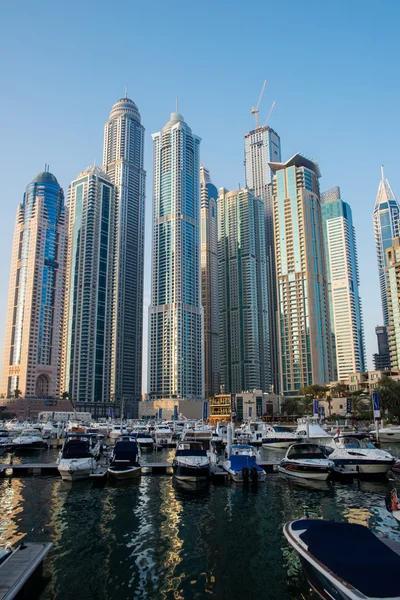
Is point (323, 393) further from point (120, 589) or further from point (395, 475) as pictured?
point (120, 589)

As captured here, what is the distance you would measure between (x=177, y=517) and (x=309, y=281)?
586 feet

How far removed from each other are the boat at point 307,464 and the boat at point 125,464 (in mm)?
13448

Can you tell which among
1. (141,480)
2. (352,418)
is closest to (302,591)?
(141,480)

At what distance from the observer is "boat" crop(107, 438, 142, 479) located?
38.0 metres

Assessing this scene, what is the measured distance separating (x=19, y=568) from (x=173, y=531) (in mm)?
10135

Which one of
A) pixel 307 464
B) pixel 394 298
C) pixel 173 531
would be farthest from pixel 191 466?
pixel 394 298

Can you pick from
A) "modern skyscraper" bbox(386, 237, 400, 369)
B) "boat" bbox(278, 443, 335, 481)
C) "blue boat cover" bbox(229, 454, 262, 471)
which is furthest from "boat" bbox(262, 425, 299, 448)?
"modern skyscraper" bbox(386, 237, 400, 369)

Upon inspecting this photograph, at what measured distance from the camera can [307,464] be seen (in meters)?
37.7

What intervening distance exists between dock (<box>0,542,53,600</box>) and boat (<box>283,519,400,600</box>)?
28.5ft

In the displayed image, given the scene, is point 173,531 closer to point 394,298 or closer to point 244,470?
point 244,470

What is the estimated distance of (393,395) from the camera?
10300cm

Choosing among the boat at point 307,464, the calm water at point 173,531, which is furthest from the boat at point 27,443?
the boat at point 307,464

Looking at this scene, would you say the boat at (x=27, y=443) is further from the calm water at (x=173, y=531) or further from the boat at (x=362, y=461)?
the boat at (x=362, y=461)

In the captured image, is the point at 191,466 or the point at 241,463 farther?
the point at 241,463
